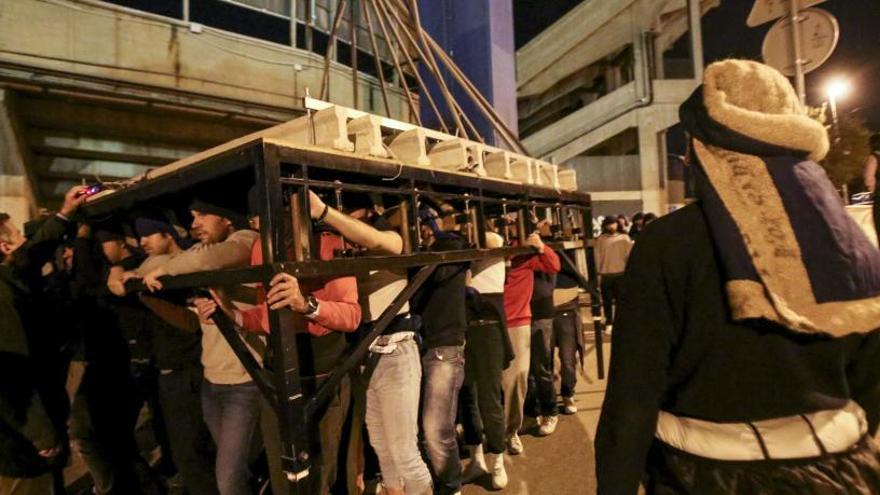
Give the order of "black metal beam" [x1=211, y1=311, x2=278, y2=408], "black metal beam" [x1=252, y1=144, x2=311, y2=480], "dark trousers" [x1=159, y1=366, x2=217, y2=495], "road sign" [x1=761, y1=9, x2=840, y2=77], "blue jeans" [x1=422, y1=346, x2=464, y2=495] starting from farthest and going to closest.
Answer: "road sign" [x1=761, y1=9, x2=840, y2=77] < "blue jeans" [x1=422, y1=346, x2=464, y2=495] < "dark trousers" [x1=159, y1=366, x2=217, y2=495] < "black metal beam" [x1=211, y1=311, x2=278, y2=408] < "black metal beam" [x1=252, y1=144, x2=311, y2=480]

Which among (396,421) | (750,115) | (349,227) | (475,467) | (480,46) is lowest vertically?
(475,467)

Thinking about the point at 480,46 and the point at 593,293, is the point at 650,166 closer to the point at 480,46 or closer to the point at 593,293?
the point at 480,46

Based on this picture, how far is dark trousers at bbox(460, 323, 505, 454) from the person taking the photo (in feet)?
12.3

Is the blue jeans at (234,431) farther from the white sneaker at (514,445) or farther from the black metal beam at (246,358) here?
the white sneaker at (514,445)

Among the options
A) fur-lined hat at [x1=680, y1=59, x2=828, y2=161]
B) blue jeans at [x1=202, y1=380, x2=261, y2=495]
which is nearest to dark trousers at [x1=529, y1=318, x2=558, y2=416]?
blue jeans at [x1=202, y1=380, x2=261, y2=495]

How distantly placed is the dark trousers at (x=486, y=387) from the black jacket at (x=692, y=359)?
2557 millimetres

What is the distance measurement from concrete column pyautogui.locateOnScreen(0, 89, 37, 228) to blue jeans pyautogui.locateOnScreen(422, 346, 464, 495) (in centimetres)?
767

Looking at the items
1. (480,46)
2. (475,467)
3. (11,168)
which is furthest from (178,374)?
(11,168)

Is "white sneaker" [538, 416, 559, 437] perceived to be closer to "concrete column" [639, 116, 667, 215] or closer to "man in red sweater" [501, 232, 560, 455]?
"man in red sweater" [501, 232, 560, 455]

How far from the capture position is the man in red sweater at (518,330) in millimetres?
4191

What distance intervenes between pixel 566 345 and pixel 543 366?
0.60 meters

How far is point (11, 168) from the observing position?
24.0 ft

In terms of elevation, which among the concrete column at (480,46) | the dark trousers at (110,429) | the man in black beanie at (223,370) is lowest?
the dark trousers at (110,429)

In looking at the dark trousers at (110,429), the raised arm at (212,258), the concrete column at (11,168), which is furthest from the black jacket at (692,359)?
the concrete column at (11,168)
